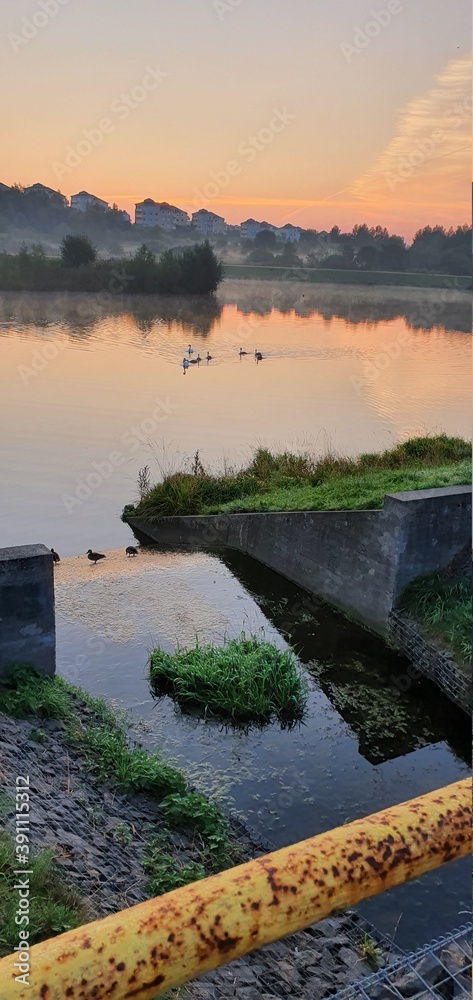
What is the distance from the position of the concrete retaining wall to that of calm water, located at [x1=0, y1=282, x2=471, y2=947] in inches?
7.6

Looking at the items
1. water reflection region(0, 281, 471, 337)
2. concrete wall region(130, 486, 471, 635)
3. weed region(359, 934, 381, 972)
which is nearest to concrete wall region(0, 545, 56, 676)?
weed region(359, 934, 381, 972)

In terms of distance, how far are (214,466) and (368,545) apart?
8.33m

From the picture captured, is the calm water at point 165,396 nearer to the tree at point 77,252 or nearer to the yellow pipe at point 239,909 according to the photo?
the tree at point 77,252

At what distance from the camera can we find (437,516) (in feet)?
29.0

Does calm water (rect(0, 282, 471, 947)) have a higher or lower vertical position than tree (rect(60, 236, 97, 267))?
lower

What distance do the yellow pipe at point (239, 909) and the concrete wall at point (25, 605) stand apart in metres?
6.42

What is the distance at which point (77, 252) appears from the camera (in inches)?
1852

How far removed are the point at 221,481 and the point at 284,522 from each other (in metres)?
3.56

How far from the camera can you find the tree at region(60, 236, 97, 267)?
4650 centimetres

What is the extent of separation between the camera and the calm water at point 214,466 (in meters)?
6.68

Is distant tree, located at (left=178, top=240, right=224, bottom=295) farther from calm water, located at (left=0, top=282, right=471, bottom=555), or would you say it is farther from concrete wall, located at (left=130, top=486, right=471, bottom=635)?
concrete wall, located at (left=130, top=486, right=471, bottom=635)

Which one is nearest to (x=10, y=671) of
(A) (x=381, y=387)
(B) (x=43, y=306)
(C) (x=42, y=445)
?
(C) (x=42, y=445)

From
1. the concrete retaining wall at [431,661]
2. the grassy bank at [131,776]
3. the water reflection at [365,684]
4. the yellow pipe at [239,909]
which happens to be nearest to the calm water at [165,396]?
the water reflection at [365,684]

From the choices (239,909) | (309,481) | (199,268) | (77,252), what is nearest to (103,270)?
(77,252)
